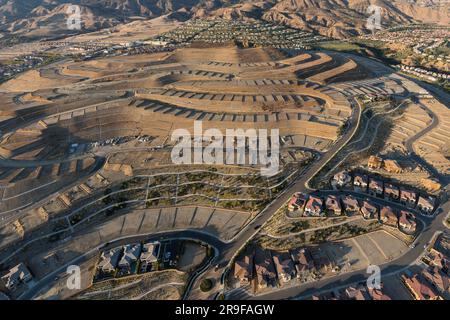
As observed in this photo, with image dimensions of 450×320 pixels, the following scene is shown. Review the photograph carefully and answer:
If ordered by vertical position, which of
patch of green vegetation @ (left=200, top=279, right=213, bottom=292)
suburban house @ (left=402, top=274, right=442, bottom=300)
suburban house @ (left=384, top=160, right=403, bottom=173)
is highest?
suburban house @ (left=384, top=160, right=403, bottom=173)

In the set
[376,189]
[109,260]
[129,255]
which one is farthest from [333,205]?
[109,260]

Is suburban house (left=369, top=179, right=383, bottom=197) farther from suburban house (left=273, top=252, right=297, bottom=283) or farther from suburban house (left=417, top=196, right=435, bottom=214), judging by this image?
suburban house (left=273, top=252, right=297, bottom=283)

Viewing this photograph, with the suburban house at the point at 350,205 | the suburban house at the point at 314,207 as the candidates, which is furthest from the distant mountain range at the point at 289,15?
the suburban house at the point at 314,207

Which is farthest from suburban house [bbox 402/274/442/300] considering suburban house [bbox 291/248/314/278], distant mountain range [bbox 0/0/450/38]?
distant mountain range [bbox 0/0/450/38]

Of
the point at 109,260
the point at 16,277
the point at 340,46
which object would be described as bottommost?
the point at 16,277

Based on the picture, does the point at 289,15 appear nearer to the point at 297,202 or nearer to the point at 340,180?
the point at 340,180
